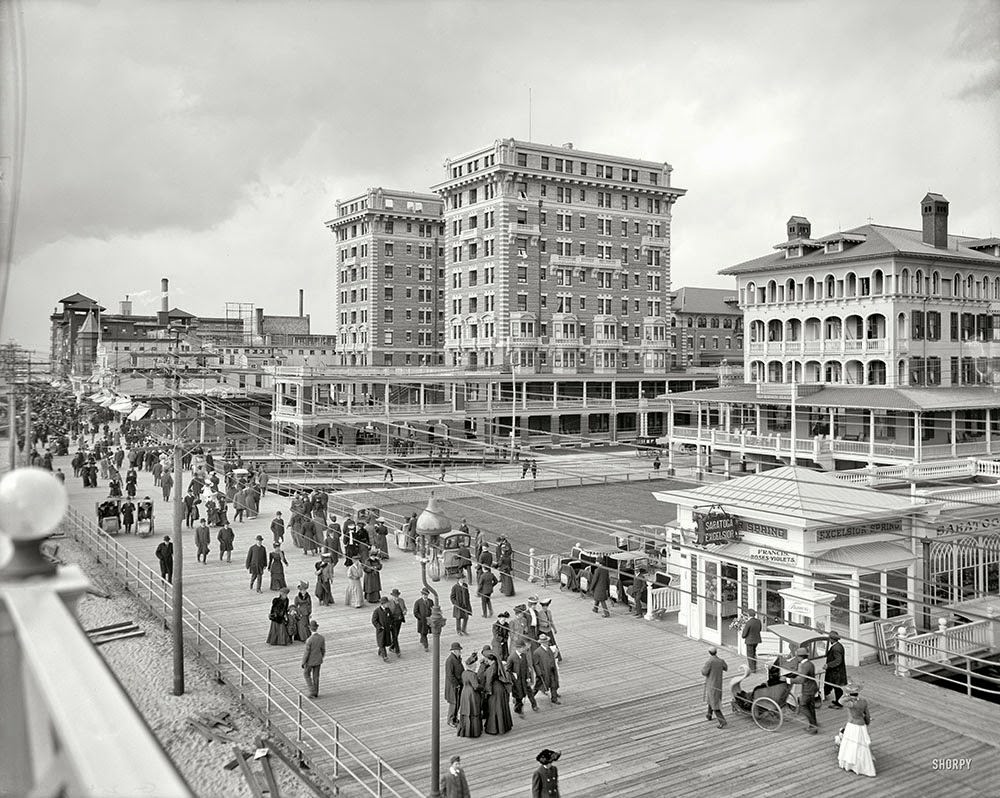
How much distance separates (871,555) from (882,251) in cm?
3593

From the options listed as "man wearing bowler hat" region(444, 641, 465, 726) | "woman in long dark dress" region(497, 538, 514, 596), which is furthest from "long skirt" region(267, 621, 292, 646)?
"woman in long dark dress" region(497, 538, 514, 596)

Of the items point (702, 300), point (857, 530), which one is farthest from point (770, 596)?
point (702, 300)

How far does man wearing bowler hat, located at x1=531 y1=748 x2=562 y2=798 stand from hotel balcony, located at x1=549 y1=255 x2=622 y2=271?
216ft

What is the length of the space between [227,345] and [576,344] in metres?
45.3

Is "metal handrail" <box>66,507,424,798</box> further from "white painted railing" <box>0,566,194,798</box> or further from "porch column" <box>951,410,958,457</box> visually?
"porch column" <box>951,410,958,457</box>

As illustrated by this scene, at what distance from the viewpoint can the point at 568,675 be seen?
1725 centimetres

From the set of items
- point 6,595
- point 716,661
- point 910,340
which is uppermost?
point 910,340

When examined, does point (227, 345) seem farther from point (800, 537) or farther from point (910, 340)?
point (800, 537)

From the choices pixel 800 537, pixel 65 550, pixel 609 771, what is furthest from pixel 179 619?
pixel 65 550

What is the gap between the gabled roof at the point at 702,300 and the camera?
336ft

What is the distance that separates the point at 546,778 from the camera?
1158 cm

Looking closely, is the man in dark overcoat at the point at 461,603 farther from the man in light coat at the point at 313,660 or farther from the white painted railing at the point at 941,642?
the white painted railing at the point at 941,642

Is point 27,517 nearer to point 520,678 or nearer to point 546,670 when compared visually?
point 520,678

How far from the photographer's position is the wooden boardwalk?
12.9 meters
